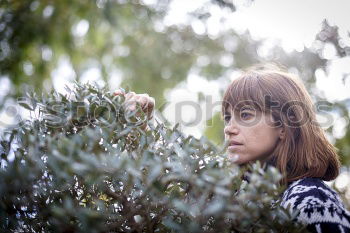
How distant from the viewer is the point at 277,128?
6.19 ft

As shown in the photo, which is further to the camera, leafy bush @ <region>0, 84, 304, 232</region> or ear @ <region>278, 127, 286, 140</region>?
ear @ <region>278, 127, 286, 140</region>

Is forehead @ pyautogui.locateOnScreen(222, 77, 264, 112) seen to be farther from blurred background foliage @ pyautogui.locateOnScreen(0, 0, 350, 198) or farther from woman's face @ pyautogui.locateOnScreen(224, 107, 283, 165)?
blurred background foliage @ pyautogui.locateOnScreen(0, 0, 350, 198)

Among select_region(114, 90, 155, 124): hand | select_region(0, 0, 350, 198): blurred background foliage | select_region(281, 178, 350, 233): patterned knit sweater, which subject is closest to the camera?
select_region(281, 178, 350, 233): patterned knit sweater

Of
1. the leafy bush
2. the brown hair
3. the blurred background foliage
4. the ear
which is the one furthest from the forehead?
the blurred background foliage

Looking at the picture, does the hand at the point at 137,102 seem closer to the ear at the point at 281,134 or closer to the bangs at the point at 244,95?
the bangs at the point at 244,95

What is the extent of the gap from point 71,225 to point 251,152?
94 centimetres

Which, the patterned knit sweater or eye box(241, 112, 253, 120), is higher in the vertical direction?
the patterned knit sweater

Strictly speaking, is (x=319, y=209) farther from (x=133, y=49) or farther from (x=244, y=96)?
(x=133, y=49)

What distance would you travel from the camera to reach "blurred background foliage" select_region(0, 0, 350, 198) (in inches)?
156

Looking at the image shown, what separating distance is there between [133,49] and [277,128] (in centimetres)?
401

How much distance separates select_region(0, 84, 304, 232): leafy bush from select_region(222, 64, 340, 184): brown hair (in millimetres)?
646

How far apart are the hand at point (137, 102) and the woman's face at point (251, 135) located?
0.37 metres

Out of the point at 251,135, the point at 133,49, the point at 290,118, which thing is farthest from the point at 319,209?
the point at 133,49

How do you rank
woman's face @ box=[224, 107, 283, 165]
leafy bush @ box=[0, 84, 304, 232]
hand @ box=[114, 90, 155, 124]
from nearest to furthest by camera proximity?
leafy bush @ box=[0, 84, 304, 232], hand @ box=[114, 90, 155, 124], woman's face @ box=[224, 107, 283, 165]
